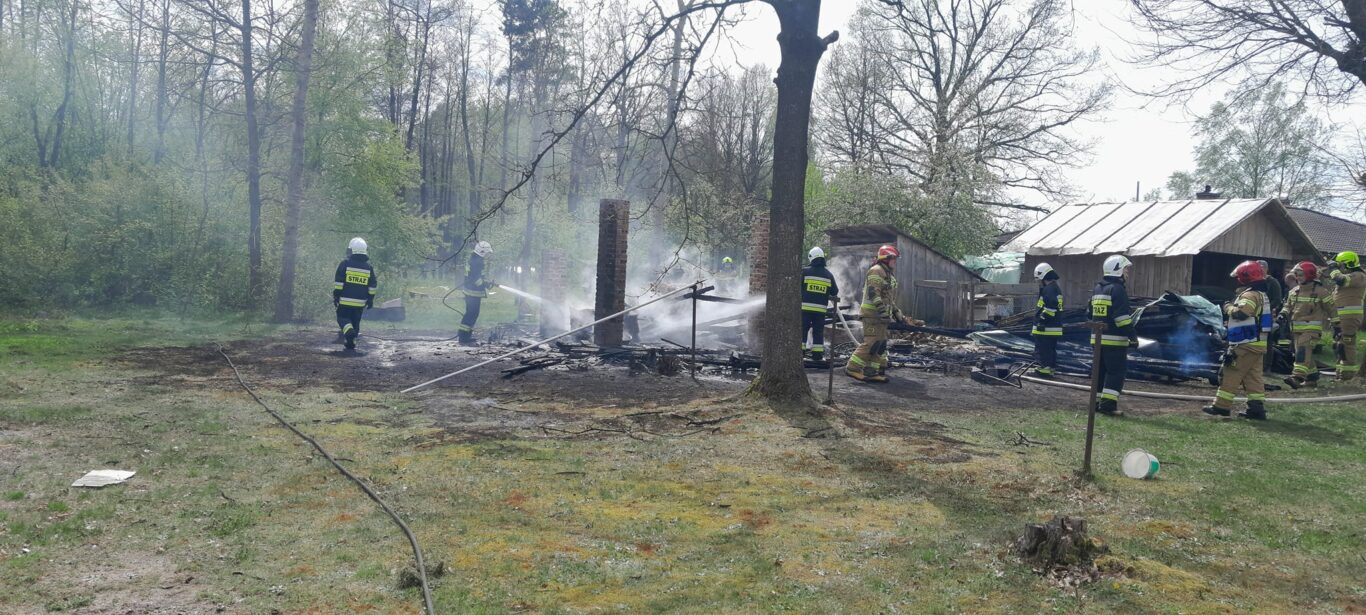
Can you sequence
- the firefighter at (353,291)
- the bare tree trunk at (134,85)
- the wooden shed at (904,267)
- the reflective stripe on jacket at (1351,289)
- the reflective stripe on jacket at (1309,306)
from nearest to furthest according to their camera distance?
the reflective stripe on jacket at (1309,306)
the reflective stripe on jacket at (1351,289)
the firefighter at (353,291)
the wooden shed at (904,267)
the bare tree trunk at (134,85)

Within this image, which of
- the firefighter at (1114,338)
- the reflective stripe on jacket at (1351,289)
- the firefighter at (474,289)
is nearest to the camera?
the firefighter at (1114,338)

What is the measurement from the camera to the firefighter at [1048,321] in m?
12.0

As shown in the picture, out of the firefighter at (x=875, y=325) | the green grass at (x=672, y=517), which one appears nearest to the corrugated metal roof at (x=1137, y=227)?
the firefighter at (x=875, y=325)

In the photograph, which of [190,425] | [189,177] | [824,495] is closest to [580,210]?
[189,177]

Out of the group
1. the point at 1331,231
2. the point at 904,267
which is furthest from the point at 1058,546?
the point at 1331,231

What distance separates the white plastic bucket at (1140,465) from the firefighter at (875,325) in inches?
213

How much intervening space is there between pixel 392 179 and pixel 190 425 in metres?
19.4

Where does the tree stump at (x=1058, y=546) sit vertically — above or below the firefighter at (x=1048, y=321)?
below

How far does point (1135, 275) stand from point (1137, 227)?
57.8 inches

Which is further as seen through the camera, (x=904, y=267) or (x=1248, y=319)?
(x=904, y=267)

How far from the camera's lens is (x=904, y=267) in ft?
64.3

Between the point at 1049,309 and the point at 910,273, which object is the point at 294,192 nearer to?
the point at 910,273

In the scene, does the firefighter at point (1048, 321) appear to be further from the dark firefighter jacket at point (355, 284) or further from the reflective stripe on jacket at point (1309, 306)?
the dark firefighter jacket at point (355, 284)

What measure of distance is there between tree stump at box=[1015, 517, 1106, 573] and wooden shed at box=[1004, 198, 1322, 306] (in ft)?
51.5
